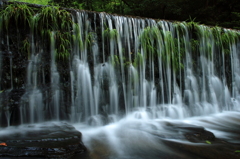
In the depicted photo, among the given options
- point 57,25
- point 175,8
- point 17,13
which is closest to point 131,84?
point 57,25

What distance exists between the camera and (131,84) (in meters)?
5.90

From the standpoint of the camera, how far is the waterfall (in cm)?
491

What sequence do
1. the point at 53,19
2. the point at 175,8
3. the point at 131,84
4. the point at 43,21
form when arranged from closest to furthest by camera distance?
the point at 43,21, the point at 53,19, the point at 131,84, the point at 175,8

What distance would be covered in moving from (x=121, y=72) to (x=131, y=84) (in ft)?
1.63

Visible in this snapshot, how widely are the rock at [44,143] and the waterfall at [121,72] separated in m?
1.13

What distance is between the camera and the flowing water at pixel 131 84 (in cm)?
463

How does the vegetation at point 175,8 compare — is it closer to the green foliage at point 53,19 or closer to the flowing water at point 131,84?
the flowing water at point 131,84

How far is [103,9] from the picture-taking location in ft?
37.7

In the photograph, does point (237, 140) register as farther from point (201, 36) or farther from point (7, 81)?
point (7, 81)

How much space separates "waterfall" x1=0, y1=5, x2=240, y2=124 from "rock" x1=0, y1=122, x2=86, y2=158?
113 centimetres

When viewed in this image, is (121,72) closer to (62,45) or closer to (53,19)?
(62,45)

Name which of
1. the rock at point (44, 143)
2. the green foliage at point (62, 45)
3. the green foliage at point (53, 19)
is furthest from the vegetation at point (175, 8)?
the rock at point (44, 143)

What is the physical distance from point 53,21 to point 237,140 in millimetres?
5304

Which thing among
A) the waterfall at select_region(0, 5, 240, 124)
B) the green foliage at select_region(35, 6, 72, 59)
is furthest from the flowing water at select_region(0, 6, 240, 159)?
A: the green foliage at select_region(35, 6, 72, 59)
